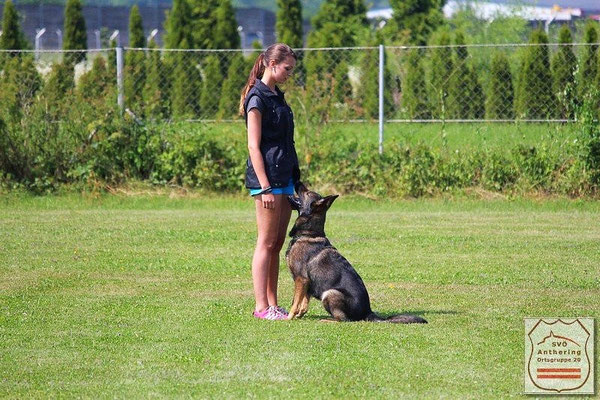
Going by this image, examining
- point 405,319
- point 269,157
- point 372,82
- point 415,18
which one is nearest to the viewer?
point 405,319

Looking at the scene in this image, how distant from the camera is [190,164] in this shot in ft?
49.3

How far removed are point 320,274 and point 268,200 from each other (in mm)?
630

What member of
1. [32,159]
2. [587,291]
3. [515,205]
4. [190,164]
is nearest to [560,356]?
[587,291]

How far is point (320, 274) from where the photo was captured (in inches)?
285

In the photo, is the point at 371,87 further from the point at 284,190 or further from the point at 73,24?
the point at 73,24

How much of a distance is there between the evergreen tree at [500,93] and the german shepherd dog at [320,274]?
28.3 ft

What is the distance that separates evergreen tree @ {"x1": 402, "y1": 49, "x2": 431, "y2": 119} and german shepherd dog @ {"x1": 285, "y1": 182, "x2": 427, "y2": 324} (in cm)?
855

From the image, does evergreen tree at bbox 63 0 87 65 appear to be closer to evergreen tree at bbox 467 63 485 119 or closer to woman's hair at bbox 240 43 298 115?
evergreen tree at bbox 467 63 485 119

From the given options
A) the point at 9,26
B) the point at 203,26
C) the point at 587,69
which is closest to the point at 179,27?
the point at 203,26

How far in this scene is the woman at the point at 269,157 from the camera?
7.28m

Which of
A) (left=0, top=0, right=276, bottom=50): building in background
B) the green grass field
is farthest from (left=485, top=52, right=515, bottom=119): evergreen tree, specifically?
(left=0, top=0, right=276, bottom=50): building in background

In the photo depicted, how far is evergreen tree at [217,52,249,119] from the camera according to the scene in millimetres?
17956

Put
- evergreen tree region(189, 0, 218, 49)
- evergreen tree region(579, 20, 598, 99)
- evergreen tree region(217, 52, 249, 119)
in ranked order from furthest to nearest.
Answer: evergreen tree region(189, 0, 218, 49) < evergreen tree region(217, 52, 249, 119) < evergreen tree region(579, 20, 598, 99)

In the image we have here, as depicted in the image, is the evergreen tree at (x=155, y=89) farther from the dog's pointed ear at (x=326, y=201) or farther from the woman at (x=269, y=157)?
the dog's pointed ear at (x=326, y=201)
